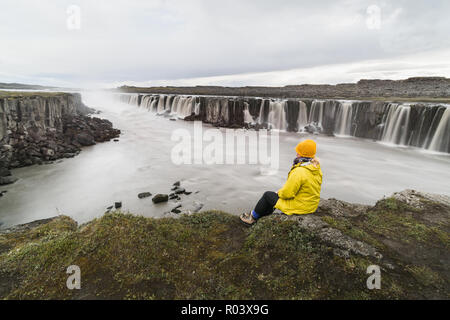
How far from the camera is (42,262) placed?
13.8 feet

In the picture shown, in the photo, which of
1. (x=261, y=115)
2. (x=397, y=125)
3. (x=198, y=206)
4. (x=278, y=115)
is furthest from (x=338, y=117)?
(x=198, y=206)

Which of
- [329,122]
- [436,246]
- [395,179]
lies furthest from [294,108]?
[436,246]

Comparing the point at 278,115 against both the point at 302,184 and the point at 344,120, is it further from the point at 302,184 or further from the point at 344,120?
the point at 302,184

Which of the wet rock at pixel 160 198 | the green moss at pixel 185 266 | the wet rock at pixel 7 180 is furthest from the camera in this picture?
the wet rock at pixel 7 180

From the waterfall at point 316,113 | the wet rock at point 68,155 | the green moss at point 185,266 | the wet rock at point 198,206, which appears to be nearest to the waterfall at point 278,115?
the waterfall at point 316,113

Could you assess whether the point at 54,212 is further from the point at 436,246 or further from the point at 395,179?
the point at 395,179

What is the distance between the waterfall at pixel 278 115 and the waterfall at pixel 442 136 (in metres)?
18.8

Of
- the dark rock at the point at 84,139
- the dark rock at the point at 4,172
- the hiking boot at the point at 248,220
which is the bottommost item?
the dark rock at the point at 4,172

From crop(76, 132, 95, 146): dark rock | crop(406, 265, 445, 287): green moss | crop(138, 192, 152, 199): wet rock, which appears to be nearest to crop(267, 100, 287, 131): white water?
crop(76, 132, 95, 146): dark rock

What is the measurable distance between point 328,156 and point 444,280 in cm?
1921

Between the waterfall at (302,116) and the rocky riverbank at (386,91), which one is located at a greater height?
the rocky riverbank at (386,91)

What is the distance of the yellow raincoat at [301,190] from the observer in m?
4.89

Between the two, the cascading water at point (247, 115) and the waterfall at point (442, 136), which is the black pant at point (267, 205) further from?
the cascading water at point (247, 115)

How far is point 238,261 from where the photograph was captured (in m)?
4.37
